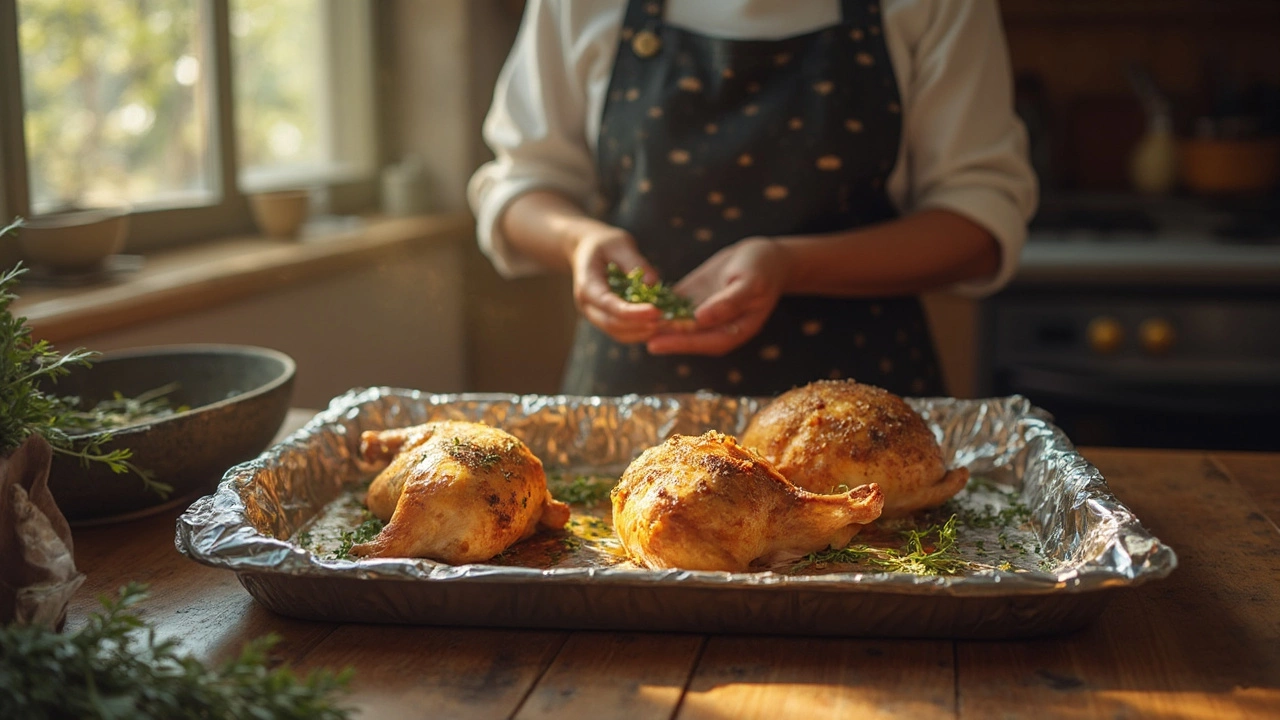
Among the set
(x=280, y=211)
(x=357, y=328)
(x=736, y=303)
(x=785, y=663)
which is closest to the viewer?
(x=785, y=663)

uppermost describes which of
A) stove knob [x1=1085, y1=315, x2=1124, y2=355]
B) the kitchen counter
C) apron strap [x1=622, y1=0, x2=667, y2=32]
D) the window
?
apron strap [x1=622, y1=0, x2=667, y2=32]

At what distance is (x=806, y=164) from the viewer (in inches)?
78.4

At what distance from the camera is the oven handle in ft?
9.93

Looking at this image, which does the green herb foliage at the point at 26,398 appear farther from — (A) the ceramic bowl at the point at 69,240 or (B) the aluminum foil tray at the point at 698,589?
(A) the ceramic bowl at the point at 69,240

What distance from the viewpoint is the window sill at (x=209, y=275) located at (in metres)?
2.01

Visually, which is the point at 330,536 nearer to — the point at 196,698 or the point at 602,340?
the point at 196,698

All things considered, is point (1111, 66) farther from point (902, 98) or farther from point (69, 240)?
point (69, 240)

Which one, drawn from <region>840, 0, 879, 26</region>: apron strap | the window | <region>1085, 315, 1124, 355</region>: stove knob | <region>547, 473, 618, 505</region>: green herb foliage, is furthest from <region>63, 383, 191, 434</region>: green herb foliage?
<region>1085, 315, 1124, 355</region>: stove knob

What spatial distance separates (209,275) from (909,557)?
1762 millimetres

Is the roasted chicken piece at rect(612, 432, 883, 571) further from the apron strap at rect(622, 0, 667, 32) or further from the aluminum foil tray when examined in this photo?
the apron strap at rect(622, 0, 667, 32)

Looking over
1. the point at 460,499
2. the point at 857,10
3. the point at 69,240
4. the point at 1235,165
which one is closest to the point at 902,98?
the point at 857,10

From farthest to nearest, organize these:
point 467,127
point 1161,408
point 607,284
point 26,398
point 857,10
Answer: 1. point 467,127
2. point 1161,408
3. point 857,10
4. point 607,284
5. point 26,398

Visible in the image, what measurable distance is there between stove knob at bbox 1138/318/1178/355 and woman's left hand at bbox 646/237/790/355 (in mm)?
1688

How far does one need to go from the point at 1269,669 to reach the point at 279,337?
7.58 ft
